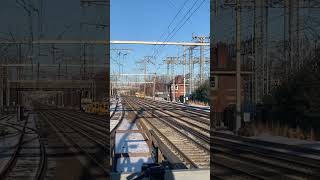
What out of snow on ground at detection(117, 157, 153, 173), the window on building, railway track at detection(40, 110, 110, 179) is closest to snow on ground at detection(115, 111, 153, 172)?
snow on ground at detection(117, 157, 153, 173)

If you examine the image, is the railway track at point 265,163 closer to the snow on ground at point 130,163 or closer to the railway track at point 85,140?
the snow on ground at point 130,163

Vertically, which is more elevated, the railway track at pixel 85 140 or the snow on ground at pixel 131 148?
the railway track at pixel 85 140

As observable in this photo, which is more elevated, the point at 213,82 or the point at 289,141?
the point at 213,82

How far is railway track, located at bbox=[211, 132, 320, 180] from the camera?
8.79m

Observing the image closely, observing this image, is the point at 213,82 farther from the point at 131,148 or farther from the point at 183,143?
the point at 183,143

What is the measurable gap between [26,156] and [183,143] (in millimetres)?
4592

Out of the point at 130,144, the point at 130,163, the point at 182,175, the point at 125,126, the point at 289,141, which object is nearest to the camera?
the point at 182,175

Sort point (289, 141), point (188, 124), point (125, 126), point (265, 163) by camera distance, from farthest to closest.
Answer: point (289, 141)
point (265, 163)
point (188, 124)
point (125, 126)

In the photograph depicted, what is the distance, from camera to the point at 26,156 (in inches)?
142

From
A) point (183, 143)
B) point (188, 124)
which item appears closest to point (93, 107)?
point (183, 143)

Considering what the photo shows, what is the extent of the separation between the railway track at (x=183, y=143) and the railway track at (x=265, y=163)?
0.42 metres

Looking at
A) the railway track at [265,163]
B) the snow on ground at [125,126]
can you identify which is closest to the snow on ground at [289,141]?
the railway track at [265,163]

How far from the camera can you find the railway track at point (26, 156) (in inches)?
140

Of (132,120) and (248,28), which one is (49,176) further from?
(248,28)
